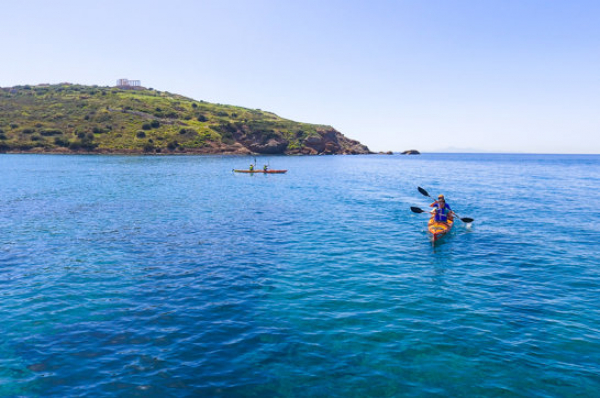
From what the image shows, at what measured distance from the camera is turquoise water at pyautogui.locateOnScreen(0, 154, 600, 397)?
10.1 m

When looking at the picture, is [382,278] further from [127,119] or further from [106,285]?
[127,119]

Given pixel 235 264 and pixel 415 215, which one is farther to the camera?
pixel 415 215

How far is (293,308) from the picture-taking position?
14.6m

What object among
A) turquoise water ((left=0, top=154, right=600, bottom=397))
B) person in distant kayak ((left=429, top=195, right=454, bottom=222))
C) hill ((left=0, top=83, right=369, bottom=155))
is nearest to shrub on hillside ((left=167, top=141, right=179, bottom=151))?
hill ((left=0, top=83, right=369, bottom=155))

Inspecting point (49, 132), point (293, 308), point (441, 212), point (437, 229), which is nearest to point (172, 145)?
point (49, 132)

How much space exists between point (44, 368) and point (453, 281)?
16893 mm

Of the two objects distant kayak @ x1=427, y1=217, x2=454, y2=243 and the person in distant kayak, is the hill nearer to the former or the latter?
the person in distant kayak

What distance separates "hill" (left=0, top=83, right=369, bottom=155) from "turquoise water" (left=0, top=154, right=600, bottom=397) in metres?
123

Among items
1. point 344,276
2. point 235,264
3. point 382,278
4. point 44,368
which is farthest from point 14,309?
point 382,278

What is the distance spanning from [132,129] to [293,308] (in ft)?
514

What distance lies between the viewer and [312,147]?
615 feet

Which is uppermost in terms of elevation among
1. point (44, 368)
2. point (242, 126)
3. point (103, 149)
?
point (242, 126)

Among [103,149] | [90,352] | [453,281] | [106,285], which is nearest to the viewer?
[90,352]

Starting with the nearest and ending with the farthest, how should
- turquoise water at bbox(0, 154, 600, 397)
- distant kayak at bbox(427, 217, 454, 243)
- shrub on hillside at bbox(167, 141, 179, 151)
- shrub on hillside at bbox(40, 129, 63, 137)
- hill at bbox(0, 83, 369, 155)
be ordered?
turquoise water at bbox(0, 154, 600, 397) < distant kayak at bbox(427, 217, 454, 243) < hill at bbox(0, 83, 369, 155) < shrub on hillside at bbox(40, 129, 63, 137) < shrub on hillside at bbox(167, 141, 179, 151)
